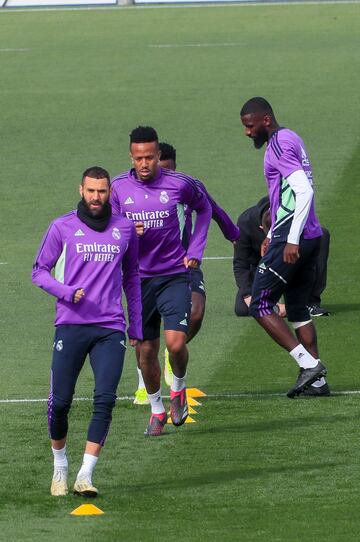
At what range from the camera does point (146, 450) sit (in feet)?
39.2

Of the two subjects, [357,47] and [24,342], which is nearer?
[24,342]

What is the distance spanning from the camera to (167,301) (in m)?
12.5

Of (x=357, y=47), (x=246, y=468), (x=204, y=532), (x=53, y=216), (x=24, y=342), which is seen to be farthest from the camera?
(x=357, y=47)

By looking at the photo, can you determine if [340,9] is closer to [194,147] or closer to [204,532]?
Answer: [194,147]

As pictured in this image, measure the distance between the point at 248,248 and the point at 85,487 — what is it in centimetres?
663

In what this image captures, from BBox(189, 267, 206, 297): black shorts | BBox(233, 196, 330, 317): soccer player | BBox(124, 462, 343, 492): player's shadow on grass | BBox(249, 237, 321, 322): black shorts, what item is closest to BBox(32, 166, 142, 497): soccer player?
BBox(124, 462, 343, 492): player's shadow on grass

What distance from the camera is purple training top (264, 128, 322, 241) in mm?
12953

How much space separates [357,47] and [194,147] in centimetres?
769

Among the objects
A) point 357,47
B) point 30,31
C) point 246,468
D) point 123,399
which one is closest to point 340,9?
point 357,47

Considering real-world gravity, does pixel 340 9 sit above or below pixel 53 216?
above

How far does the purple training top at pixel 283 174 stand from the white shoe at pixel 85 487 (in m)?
3.34

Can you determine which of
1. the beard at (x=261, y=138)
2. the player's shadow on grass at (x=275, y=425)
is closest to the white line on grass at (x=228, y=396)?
the player's shadow on grass at (x=275, y=425)

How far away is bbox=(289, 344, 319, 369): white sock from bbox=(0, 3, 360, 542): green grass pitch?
355 millimetres

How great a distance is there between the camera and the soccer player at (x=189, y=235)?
13.0 meters
